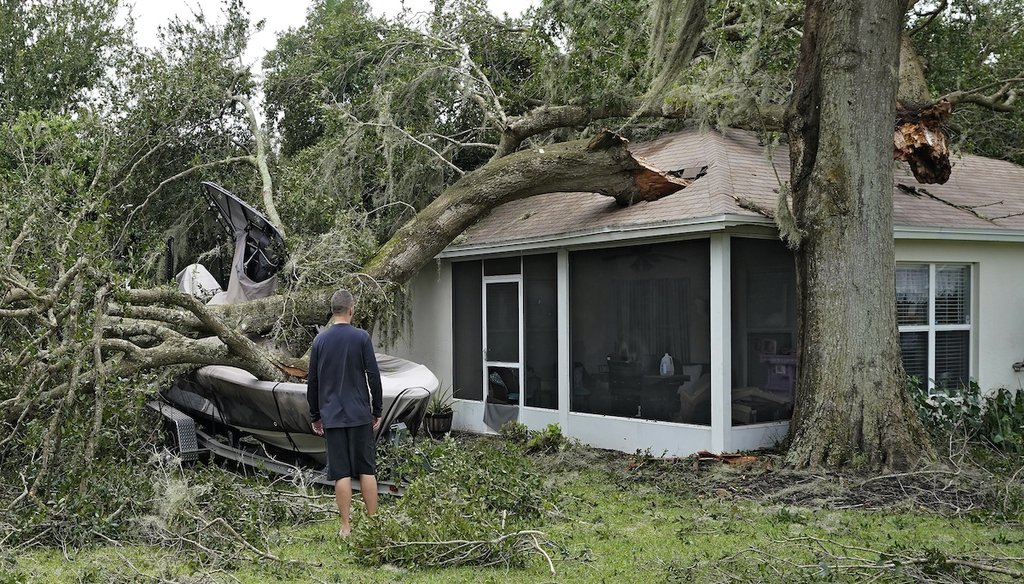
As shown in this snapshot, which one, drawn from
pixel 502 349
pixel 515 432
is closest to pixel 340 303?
pixel 515 432

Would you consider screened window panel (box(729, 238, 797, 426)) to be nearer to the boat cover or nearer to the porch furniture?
the porch furniture

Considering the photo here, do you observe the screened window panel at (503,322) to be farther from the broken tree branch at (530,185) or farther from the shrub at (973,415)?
the shrub at (973,415)

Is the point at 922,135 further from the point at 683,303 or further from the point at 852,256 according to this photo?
the point at 683,303

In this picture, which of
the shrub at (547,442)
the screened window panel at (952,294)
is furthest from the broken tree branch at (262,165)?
the screened window panel at (952,294)

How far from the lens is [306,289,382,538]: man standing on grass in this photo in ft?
22.2

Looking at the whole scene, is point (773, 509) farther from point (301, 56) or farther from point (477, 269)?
point (301, 56)

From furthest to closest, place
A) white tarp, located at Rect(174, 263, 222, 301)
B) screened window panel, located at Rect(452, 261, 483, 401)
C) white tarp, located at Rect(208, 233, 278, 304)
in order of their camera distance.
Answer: screened window panel, located at Rect(452, 261, 483, 401), white tarp, located at Rect(174, 263, 222, 301), white tarp, located at Rect(208, 233, 278, 304)

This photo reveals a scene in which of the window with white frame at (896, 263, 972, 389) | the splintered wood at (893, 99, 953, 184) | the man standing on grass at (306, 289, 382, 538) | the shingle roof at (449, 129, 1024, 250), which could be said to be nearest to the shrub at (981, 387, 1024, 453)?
the window with white frame at (896, 263, 972, 389)

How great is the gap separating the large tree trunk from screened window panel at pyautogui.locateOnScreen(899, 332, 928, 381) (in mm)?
2443

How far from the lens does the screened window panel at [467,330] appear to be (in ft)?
43.2

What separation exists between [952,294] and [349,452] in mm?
8262

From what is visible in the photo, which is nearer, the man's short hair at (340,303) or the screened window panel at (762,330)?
the man's short hair at (340,303)

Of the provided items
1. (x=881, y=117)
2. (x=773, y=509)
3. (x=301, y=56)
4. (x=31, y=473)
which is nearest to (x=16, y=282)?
(x=31, y=473)

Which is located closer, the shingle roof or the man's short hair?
the man's short hair
